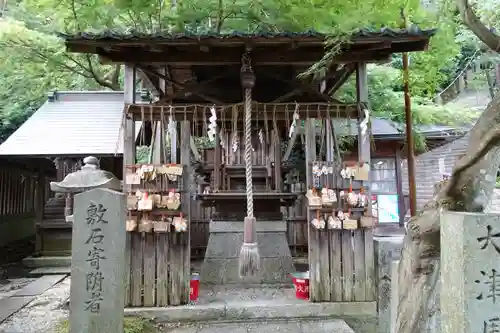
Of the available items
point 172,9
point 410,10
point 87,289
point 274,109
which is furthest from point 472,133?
point 172,9

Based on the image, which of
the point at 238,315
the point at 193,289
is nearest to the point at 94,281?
the point at 193,289

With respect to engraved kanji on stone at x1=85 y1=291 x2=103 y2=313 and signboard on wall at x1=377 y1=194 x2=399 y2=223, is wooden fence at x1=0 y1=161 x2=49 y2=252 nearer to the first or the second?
engraved kanji on stone at x1=85 y1=291 x2=103 y2=313

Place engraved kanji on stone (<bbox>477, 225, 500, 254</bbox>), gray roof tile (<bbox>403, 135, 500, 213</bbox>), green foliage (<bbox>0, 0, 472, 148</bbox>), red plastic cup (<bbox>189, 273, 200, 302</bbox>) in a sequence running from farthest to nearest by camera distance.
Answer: gray roof tile (<bbox>403, 135, 500, 213</bbox>)
green foliage (<bbox>0, 0, 472, 148</bbox>)
red plastic cup (<bbox>189, 273, 200, 302</bbox>)
engraved kanji on stone (<bbox>477, 225, 500, 254</bbox>)

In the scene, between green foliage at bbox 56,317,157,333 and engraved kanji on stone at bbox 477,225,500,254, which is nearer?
engraved kanji on stone at bbox 477,225,500,254

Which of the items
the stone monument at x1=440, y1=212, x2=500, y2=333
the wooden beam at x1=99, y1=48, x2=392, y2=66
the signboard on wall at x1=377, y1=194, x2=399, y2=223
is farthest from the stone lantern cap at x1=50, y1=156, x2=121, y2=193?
the signboard on wall at x1=377, y1=194, x2=399, y2=223

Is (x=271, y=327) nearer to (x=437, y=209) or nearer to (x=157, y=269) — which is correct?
(x=157, y=269)

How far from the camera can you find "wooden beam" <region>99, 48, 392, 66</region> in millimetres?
5844

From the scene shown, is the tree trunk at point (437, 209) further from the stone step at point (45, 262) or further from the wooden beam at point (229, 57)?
the stone step at point (45, 262)

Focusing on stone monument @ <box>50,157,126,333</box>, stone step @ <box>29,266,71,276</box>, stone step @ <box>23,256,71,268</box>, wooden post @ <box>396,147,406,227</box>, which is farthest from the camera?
wooden post @ <box>396,147,406,227</box>

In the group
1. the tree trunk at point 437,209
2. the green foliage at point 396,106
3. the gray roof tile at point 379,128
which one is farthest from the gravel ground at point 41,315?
the green foliage at point 396,106

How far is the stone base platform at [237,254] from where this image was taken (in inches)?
311

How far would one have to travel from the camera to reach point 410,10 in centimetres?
629

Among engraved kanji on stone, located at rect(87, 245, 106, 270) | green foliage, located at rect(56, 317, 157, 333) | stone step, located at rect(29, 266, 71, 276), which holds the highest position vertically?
engraved kanji on stone, located at rect(87, 245, 106, 270)

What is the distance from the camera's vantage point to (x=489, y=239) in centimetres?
257
